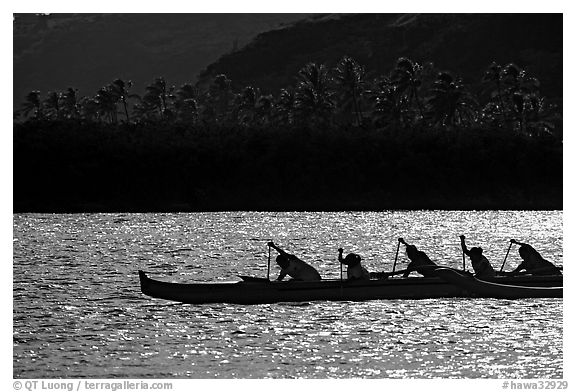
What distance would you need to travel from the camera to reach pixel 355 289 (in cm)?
3859

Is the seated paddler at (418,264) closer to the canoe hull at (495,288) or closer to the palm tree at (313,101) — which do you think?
the canoe hull at (495,288)

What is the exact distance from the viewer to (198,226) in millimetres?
96562

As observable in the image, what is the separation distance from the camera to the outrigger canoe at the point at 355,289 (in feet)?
126

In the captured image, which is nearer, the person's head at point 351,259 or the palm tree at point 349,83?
the person's head at point 351,259

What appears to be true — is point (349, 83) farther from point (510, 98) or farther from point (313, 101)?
point (510, 98)

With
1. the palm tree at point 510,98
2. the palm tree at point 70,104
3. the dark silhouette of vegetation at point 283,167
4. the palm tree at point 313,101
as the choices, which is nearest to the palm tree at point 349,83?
the palm tree at point 313,101

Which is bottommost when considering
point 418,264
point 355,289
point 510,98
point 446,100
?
point 355,289

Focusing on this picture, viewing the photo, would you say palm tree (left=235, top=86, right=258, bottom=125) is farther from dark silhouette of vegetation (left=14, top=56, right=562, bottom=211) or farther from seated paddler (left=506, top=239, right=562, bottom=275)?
seated paddler (left=506, top=239, right=562, bottom=275)

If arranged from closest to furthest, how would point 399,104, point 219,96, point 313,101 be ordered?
point 399,104, point 313,101, point 219,96

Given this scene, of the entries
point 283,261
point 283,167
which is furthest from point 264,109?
point 283,261

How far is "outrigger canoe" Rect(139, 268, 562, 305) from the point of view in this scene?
38375mm

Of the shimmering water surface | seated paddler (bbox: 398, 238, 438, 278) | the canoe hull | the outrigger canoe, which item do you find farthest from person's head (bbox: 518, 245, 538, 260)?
seated paddler (bbox: 398, 238, 438, 278)
